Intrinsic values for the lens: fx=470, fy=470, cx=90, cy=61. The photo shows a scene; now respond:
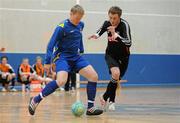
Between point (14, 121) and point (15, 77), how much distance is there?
1117 centimetres

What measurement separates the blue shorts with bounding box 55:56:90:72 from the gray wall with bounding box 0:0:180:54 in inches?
438

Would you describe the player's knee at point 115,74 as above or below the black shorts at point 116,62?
below

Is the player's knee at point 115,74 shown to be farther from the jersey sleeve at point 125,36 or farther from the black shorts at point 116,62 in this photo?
the jersey sleeve at point 125,36

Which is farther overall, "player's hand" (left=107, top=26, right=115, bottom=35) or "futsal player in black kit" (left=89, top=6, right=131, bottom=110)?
"futsal player in black kit" (left=89, top=6, right=131, bottom=110)

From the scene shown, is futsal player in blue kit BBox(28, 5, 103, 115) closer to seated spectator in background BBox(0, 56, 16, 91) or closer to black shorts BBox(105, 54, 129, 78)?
black shorts BBox(105, 54, 129, 78)

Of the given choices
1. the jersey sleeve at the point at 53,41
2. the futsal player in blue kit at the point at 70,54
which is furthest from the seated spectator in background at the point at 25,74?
the jersey sleeve at the point at 53,41

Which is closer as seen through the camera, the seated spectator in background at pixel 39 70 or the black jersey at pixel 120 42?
the black jersey at pixel 120 42

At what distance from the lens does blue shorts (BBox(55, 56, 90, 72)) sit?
772 cm

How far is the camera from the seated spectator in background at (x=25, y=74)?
56.5 ft

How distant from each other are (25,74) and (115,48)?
886cm

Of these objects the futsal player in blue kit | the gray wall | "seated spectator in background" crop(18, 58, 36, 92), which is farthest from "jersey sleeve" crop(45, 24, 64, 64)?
the gray wall

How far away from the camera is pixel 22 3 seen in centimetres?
1905

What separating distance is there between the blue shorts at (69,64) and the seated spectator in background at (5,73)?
9.29m

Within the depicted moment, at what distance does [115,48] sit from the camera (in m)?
8.88
